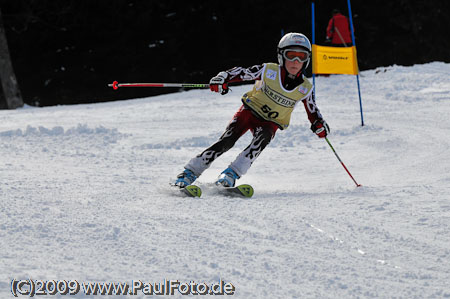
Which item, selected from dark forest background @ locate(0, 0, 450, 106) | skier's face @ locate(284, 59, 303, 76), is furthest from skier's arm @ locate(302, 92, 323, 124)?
dark forest background @ locate(0, 0, 450, 106)

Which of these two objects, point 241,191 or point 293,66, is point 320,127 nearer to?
point 293,66

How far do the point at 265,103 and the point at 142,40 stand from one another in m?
12.6

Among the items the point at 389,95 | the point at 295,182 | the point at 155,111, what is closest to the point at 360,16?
the point at 389,95

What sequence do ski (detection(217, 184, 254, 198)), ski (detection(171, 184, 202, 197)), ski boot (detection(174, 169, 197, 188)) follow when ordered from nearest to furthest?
1. ski (detection(171, 184, 202, 197))
2. ski (detection(217, 184, 254, 198))
3. ski boot (detection(174, 169, 197, 188))

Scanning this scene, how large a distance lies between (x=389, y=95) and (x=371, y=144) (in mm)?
3721

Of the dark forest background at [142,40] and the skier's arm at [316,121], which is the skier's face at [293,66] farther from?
the dark forest background at [142,40]

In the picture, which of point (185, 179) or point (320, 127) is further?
point (320, 127)

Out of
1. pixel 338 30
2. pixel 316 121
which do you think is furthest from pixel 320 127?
pixel 338 30

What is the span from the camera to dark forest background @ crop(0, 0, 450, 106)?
54.3 ft

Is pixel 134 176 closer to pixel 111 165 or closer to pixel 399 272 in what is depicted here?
pixel 111 165

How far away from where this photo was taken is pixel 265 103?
506 centimetres

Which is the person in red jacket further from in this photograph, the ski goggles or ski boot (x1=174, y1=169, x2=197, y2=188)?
ski boot (x1=174, y1=169, x2=197, y2=188)

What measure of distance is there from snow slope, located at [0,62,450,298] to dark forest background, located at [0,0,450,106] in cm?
878

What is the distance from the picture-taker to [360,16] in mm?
18094
